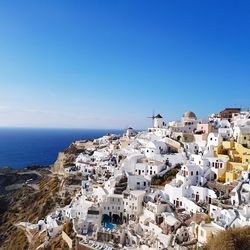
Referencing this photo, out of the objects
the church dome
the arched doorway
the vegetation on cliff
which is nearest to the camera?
the vegetation on cliff

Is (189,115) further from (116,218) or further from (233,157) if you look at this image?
(116,218)

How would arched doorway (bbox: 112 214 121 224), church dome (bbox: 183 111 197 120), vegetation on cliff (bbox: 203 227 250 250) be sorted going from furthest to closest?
church dome (bbox: 183 111 197 120)
arched doorway (bbox: 112 214 121 224)
vegetation on cliff (bbox: 203 227 250 250)

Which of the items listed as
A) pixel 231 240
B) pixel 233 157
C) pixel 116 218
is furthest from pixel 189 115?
pixel 231 240

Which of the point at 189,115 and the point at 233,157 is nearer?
the point at 233,157

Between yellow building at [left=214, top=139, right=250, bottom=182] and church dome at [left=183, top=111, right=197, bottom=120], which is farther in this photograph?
church dome at [left=183, top=111, right=197, bottom=120]

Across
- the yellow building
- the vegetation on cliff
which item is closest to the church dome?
the yellow building

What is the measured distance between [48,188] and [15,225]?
893 cm

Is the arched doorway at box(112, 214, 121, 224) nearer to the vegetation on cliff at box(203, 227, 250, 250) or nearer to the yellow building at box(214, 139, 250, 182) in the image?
the yellow building at box(214, 139, 250, 182)

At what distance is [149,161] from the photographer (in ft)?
132

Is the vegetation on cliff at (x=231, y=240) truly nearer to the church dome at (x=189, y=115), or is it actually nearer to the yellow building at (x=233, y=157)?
the yellow building at (x=233, y=157)

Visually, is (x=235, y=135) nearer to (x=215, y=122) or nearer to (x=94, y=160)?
(x=215, y=122)

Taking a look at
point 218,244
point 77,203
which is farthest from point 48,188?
point 218,244

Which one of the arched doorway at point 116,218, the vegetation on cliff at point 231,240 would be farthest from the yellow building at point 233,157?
the arched doorway at point 116,218

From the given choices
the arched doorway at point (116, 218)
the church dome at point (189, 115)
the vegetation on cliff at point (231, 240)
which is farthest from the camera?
the church dome at point (189, 115)
